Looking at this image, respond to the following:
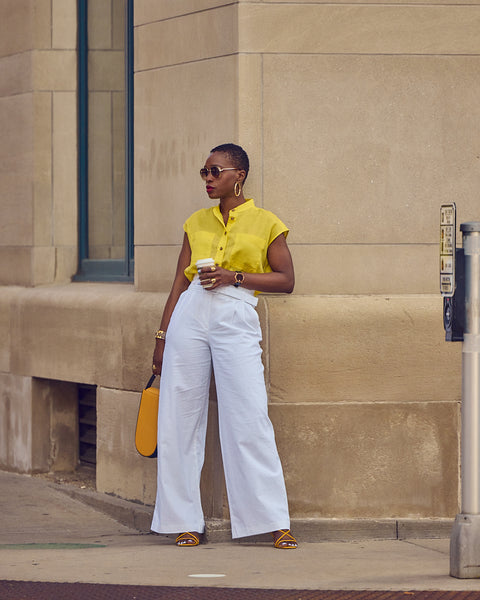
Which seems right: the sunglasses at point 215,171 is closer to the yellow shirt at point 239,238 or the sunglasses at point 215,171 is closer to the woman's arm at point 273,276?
the yellow shirt at point 239,238

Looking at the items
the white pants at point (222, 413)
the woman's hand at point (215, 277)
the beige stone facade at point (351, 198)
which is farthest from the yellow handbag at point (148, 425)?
the woman's hand at point (215, 277)

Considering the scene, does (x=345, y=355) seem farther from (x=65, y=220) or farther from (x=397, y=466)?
(x=65, y=220)

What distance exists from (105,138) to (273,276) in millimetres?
3013

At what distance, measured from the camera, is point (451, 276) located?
18.6ft

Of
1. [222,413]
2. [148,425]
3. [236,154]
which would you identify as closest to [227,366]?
[222,413]

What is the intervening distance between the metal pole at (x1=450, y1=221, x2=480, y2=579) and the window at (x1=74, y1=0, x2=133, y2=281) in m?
3.61

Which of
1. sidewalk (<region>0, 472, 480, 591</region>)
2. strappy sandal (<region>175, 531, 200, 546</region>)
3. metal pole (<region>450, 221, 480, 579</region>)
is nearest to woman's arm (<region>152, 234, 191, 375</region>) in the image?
strappy sandal (<region>175, 531, 200, 546</region>)

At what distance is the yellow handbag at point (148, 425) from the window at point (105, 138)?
6.49ft

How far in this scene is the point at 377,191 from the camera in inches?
287

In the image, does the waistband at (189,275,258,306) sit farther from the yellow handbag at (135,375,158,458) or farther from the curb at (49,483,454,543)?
the curb at (49,483,454,543)

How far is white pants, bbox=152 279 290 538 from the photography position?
6.67 meters

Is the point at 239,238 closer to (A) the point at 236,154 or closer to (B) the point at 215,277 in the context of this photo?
(B) the point at 215,277

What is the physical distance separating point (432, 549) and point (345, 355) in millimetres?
1193

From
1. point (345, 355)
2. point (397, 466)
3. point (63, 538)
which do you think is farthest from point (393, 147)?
point (63, 538)
